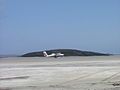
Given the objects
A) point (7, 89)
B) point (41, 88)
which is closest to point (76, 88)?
point (41, 88)

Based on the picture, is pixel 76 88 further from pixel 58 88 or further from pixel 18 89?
pixel 18 89

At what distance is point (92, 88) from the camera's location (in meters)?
20.7

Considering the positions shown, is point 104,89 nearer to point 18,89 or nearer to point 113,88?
point 113,88

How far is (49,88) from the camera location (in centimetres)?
2153

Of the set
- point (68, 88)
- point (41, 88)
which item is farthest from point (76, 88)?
point (41, 88)

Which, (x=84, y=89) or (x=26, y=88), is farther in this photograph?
(x=26, y=88)

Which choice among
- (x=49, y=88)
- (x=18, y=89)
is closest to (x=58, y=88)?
(x=49, y=88)

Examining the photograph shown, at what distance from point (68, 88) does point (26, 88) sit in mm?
2174

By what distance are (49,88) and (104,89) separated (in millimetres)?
2912

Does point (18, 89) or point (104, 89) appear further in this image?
point (18, 89)

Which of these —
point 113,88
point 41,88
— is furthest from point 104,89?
point 41,88

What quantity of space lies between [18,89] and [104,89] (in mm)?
4323

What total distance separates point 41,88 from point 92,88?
2584 millimetres

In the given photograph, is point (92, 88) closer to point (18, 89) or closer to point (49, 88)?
point (49, 88)
